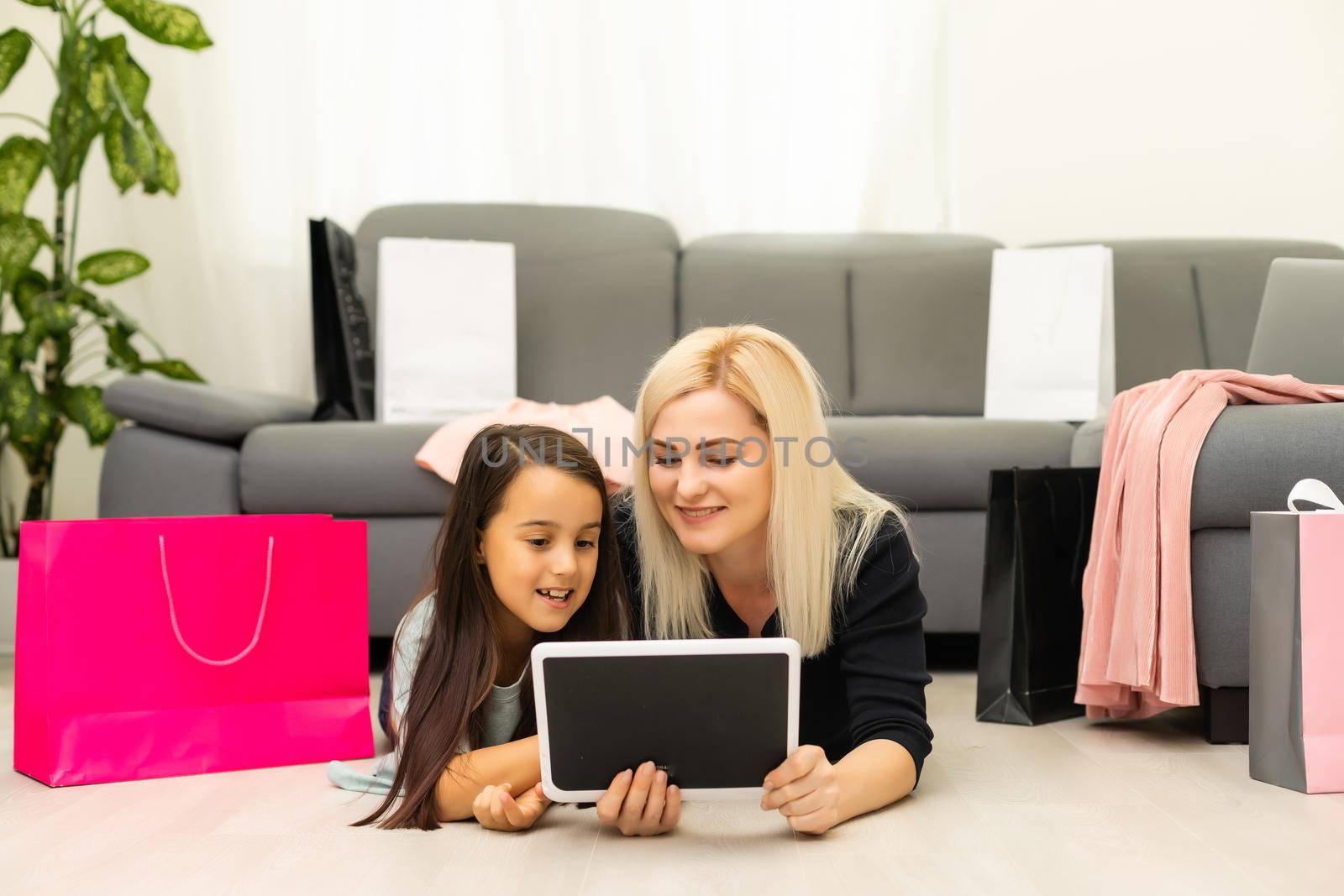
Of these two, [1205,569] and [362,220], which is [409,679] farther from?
[362,220]

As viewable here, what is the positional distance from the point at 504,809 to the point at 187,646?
50 centimetres

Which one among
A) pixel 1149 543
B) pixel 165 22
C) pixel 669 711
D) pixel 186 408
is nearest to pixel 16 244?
pixel 165 22

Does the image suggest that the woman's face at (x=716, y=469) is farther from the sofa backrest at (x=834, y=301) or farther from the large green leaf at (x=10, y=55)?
the large green leaf at (x=10, y=55)

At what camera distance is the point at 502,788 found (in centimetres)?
108

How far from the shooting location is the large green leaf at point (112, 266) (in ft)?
8.39

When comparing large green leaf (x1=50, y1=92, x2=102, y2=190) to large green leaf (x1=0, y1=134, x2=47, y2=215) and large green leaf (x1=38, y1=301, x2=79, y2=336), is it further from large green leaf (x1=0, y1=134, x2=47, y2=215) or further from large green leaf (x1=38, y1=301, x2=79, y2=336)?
large green leaf (x1=38, y1=301, x2=79, y2=336)

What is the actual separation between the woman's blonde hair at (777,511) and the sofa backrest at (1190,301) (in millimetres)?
1547

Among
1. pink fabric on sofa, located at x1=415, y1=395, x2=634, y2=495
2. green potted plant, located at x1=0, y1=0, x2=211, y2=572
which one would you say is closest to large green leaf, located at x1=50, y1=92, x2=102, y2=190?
green potted plant, located at x1=0, y1=0, x2=211, y2=572

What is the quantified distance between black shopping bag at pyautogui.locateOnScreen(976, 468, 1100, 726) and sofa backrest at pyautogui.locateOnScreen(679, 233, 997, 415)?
950mm

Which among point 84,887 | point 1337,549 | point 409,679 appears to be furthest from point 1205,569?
point 84,887

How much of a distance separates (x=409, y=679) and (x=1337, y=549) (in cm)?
101

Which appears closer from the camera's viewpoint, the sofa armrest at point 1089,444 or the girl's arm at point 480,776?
the girl's arm at point 480,776

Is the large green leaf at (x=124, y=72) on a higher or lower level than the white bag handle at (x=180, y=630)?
higher

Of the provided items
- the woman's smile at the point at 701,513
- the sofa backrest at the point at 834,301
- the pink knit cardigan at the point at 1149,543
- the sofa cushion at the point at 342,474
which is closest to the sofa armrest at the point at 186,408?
the sofa cushion at the point at 342,474
